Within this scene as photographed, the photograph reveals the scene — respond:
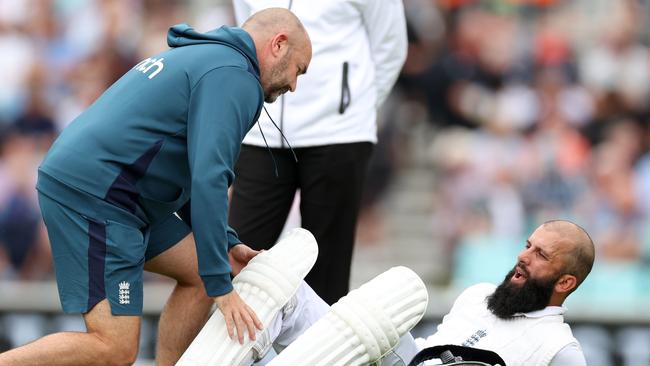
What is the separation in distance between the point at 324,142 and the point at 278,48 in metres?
1.15

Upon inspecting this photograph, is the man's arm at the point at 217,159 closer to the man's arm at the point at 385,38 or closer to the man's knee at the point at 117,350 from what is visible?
the man's knee at the point at 117,350

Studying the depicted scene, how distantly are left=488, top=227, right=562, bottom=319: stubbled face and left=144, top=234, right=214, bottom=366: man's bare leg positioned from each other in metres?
1.21

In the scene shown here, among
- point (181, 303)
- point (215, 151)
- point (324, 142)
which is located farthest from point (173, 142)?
point (324, 142)

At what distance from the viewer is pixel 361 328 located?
5102mm

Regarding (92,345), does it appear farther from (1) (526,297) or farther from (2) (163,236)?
(1) (526,297)

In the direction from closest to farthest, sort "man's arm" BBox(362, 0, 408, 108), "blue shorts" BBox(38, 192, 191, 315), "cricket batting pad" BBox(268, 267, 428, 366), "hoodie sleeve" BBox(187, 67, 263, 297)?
"hoodie sleeve" BBox(187, 67, 263, 297) < "cricket batting pad" BBox(268, 267, 428, 366) < "blue shorts" BBox(38, 192, 191, 315) < "man's arm" BBox(362, 0, 408, 108)

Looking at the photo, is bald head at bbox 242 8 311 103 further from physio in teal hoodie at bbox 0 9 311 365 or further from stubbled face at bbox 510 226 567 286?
stubbled face at bbox 510 226 567 286

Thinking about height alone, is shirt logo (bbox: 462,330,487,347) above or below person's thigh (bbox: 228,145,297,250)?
below

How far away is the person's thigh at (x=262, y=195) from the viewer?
6.46 m

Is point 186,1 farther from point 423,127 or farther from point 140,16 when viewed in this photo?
point 423,127

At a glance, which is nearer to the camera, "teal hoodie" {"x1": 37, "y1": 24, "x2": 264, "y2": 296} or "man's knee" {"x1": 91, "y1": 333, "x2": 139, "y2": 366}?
"teal hoodie" {"x1": 37, "y1": 24, "x2": 264, "y2": 296}

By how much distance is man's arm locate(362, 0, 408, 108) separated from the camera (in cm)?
654

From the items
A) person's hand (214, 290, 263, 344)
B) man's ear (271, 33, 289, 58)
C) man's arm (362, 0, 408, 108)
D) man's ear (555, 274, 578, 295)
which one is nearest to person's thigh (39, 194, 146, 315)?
person's hand (214, 290, 263, 344)

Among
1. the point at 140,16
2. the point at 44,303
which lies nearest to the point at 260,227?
the point at 44,303
